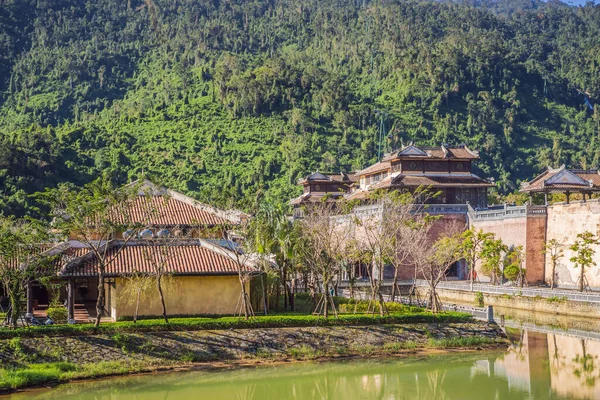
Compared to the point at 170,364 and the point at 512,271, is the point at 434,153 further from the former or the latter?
the point at 170,364

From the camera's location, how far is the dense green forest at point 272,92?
8875 cm

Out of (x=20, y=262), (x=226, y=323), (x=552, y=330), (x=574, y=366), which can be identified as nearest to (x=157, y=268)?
(x=226, y=323)

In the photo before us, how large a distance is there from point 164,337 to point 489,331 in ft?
40.6

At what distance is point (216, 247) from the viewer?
3300 cm

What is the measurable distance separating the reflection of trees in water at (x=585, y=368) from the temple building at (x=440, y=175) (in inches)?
962

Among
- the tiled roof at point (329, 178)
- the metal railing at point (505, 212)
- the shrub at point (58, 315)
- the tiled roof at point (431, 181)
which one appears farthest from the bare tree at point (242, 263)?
the tiled roof at point (329, 178)

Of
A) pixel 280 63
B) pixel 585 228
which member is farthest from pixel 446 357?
pixel 280 63

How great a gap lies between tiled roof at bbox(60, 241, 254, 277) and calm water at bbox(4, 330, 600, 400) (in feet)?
16.4

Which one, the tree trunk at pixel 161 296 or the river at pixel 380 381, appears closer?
the river at pixel 380 381

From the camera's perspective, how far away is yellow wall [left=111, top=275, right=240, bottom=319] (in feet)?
103

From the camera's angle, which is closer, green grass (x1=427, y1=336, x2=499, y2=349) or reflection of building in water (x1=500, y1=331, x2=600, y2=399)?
reflection of building in water (x1=500, y1=331, x2=600, y2=399)

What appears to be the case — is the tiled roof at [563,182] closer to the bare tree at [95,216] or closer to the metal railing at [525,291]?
the metal railing at [525,291]

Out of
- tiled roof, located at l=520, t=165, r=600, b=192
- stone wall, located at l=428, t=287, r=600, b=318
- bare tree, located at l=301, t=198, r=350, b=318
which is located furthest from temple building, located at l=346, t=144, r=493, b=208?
bare tree, located at l=301, t=198, r=350, b=318

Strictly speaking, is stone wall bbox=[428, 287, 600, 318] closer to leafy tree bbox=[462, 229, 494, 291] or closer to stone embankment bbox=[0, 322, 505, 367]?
leafy tree bbox=[462, 229, 494, 291]
